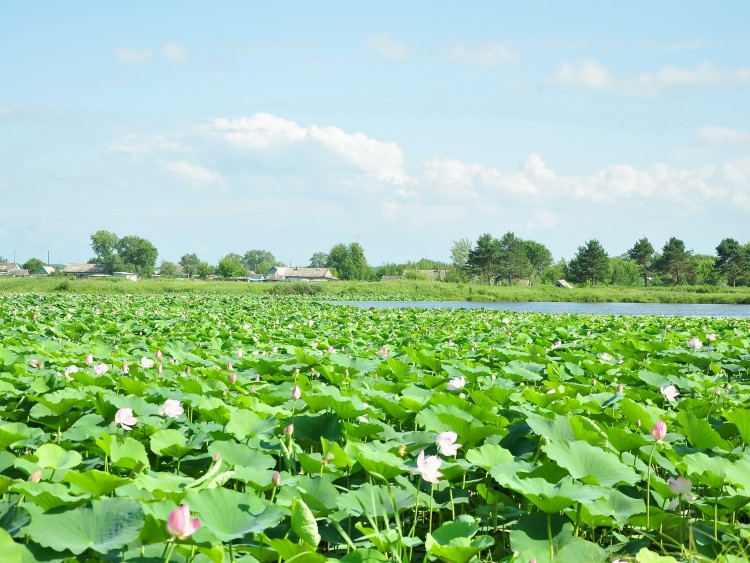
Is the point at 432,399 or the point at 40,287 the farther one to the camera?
the point at 40,287

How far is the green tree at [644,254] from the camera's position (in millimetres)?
65500

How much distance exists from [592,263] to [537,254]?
89.4ft

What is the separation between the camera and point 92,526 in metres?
1.54

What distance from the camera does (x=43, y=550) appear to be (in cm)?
146

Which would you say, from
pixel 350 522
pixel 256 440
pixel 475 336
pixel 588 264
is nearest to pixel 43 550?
pixel 350 522

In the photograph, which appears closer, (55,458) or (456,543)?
(456,543)

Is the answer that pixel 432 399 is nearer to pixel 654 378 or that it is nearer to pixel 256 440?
pixel 256 440

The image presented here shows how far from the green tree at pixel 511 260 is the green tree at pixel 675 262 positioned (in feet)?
44.5

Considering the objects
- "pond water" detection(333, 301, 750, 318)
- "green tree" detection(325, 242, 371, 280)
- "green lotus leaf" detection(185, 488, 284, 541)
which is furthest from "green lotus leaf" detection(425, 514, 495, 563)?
"green tree" detection(325, 242, 371, 280)

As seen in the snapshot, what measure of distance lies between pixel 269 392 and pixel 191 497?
6.45 ft

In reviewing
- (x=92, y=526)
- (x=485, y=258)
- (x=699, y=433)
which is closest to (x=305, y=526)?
(x=92, y=526)

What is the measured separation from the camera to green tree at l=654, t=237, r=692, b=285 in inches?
2355

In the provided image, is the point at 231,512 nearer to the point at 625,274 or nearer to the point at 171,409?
the point at 171,409

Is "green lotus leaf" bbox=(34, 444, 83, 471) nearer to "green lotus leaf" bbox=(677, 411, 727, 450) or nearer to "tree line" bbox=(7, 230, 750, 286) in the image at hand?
"green lotus leaf" bbox=(677, 411, 727, 450)
